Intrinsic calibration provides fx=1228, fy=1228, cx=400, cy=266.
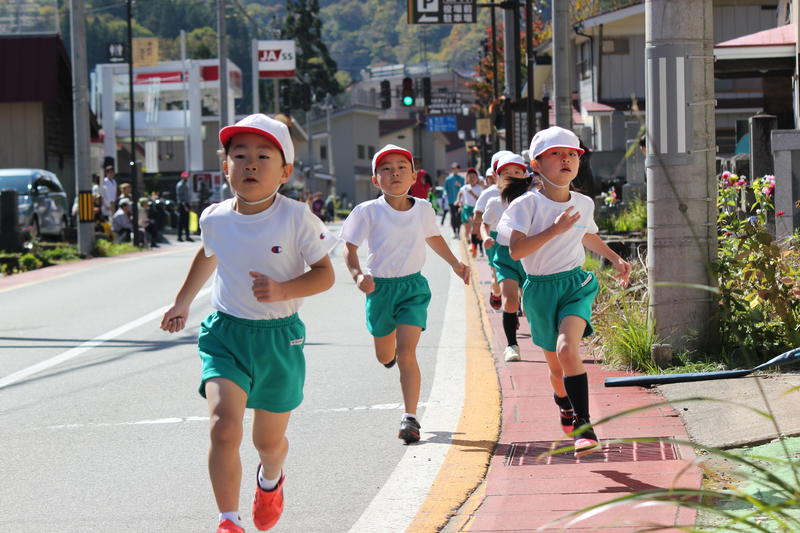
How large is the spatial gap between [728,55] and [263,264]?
17871 mm

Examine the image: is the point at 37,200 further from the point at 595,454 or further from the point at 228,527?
the point at 228,527

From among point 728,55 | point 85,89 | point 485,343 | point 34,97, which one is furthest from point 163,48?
point 485,343

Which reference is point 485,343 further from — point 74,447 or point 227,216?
point 227,216

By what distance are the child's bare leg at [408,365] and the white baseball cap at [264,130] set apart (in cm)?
234

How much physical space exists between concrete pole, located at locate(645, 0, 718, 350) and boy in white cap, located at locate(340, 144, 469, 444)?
165 centimetres

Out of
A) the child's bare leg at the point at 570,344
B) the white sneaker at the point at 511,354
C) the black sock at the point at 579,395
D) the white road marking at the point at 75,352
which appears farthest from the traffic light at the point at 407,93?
the black sock at the point at 579,395

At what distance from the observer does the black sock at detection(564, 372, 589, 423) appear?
6102 millimetres

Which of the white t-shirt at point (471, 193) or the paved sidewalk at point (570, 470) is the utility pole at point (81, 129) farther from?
the paved sidewalk at point (570, 470)

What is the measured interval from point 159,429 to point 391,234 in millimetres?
1838

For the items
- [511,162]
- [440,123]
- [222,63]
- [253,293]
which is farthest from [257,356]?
[440,123]

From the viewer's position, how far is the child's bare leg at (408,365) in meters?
6.93

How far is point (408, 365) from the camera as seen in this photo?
701cm

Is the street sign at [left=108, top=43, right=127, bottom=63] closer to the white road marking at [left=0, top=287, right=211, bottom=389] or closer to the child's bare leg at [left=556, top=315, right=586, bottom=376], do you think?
the white road marking at [left=0, top=287, right=211, bottom=389]

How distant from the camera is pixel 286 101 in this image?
41.5 meters
